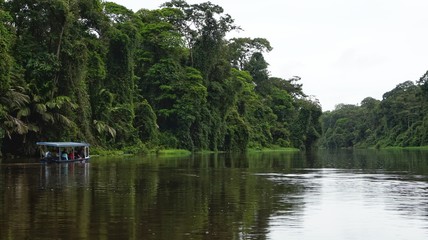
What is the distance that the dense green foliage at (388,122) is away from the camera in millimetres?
128413

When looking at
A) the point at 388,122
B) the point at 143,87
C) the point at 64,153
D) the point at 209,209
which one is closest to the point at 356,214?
the point at 209,209

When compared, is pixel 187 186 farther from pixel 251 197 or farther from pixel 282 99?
pixel 282 99

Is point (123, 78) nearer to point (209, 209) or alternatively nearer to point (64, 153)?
point (64, 153)

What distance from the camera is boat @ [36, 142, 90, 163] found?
129ft

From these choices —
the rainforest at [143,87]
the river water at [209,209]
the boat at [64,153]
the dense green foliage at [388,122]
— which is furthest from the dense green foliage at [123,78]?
the dense green foliage at [388,122]

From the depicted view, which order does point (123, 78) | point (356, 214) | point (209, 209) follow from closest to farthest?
point (356, 214), point (209, 209), point (123, 78)

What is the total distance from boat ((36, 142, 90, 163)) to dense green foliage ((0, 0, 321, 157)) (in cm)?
381

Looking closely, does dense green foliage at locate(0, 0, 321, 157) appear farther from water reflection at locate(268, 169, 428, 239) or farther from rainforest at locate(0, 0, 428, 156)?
water reflection at locate(268, 169, 428, 239)

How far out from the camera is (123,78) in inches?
2596

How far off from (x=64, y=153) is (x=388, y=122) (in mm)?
121558

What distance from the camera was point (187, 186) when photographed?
22.9 m

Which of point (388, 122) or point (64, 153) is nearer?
point (64, 153)

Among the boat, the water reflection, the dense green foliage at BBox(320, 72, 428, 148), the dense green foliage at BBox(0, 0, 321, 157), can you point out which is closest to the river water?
the water reflection

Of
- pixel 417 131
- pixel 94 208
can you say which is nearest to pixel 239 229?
pixel 94 208
